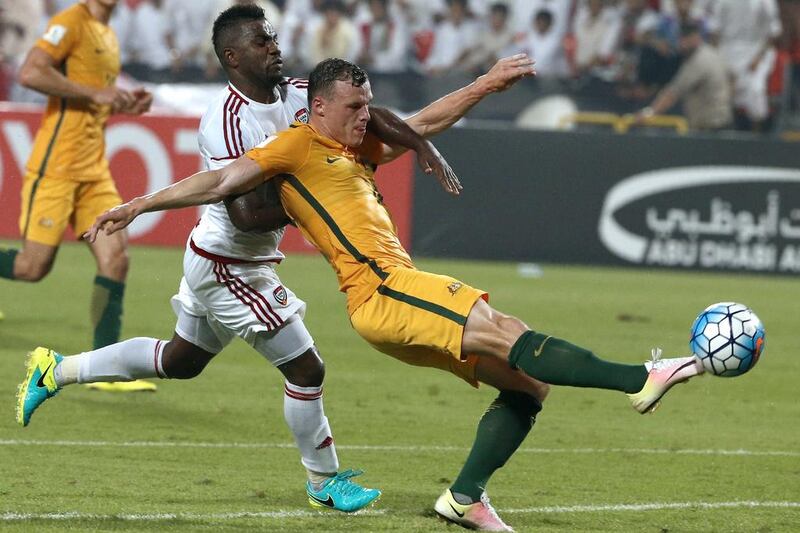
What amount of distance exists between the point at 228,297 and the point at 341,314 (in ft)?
23.0

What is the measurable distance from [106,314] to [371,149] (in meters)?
3.23

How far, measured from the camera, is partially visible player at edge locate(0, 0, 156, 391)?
923 cm

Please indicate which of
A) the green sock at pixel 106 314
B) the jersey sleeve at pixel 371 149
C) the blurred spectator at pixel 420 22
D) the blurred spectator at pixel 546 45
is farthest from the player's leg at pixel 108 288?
the blurred spectator at pixel 420 22

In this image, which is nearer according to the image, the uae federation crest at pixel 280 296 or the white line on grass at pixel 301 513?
the white line on grass at pixel 301 513

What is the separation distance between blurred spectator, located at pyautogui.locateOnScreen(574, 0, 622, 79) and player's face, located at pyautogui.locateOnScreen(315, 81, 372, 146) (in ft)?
47.5

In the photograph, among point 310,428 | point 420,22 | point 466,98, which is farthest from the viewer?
point 420,22

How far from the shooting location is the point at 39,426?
7.84 m

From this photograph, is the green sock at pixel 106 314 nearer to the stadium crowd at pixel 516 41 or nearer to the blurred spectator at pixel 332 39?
the stadium crowd at pixel 516 41

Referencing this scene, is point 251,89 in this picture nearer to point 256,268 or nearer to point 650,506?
point 256,268

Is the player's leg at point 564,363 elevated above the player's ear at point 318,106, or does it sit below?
below

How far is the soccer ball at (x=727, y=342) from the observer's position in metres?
5.12

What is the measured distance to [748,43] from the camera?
20047 mm

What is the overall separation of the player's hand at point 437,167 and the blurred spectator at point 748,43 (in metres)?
14.3

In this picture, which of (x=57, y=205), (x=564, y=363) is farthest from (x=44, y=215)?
(x=564, y=363)
